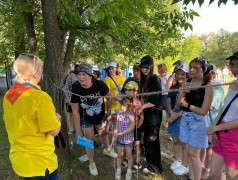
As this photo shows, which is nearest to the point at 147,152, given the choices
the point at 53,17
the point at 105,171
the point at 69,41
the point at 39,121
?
the point at 105,171

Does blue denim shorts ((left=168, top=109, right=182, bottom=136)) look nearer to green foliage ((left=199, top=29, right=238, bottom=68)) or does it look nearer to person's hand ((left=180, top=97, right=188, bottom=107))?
person's hand ((left=180, top=97, right=188, bottom=107))

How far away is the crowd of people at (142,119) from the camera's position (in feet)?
4.74

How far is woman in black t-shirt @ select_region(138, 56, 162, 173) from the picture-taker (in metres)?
2.69

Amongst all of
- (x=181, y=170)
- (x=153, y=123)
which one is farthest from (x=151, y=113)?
(x=181, y=170)

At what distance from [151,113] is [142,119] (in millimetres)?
177

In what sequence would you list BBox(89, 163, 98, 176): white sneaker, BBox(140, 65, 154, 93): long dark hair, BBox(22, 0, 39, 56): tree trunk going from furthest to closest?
1. BBox(22, 0, 39, 56): tree trunk
2. BBox(89, 163, 98, 176): white sneaker
3. BBox(140, 65, 154, 93): long dark hair

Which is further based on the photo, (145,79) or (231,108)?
(145,79)

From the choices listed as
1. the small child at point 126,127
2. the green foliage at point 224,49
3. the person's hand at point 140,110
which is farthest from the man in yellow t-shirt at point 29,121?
the green foliage at point 224,49

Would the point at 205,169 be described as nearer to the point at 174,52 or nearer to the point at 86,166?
the point at 86,166

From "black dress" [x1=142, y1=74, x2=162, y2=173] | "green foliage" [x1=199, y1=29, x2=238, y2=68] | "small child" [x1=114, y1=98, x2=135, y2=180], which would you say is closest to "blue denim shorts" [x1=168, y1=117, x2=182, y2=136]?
"black dress" [x1=142, y1=74, x2=162, y2=173]

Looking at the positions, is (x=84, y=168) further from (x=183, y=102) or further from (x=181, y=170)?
(x=183, y=102)

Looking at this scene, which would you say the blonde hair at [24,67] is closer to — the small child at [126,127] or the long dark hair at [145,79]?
the small child at [126,127]

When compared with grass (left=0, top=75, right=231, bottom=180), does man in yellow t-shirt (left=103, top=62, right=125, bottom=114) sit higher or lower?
higher

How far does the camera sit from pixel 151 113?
277cm
